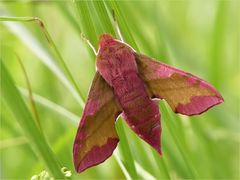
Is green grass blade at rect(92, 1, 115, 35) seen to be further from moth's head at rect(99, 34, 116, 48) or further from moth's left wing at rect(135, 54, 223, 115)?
moth's left wing at rect(135, 54, 223, 115)

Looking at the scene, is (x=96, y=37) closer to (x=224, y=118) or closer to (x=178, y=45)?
(x=224, y=118)

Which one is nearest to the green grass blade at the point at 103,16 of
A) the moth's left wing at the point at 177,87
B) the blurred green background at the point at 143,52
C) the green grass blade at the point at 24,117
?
the blurred green background at the point at 143,52

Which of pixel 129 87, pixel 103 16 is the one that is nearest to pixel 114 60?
Answer: pixel 129 87

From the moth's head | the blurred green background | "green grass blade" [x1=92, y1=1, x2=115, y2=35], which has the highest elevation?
"green grass blade" [x1=92, y1=1, x2=115, y2=35]

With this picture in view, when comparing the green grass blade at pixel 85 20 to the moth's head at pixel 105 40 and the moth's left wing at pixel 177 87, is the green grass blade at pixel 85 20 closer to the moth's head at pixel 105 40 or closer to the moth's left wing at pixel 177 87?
the moth's head at pixel 105 40

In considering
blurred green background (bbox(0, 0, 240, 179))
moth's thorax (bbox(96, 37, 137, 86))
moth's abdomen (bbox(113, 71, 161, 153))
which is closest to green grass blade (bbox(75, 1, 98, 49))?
blurred green background (bbox(0, 0, 240, 179))

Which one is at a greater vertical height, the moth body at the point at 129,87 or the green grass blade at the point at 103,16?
the green grass blade at the point at 103,16

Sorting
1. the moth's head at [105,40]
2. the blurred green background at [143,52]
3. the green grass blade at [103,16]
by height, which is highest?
the green grass blade at [103,16]
